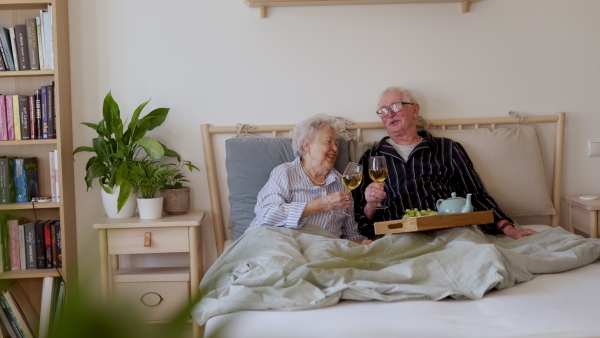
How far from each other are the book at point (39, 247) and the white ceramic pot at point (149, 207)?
18.7 inches

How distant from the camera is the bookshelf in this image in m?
2.86

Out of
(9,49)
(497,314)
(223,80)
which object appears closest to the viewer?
(497,314)

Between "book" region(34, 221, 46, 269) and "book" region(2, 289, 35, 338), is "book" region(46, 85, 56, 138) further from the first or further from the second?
"book" region(2, 289, 35, 338)

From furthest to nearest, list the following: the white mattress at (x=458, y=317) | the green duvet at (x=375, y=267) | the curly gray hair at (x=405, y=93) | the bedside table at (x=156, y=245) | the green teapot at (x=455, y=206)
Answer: the curly gray hair at (x=405, y=93) < the bedside table at (x=156, y=245) < the green teapot at (x=455, y=206) < the green duvet at (x=375, y=267) < the white mattress at (x=458, y=317)

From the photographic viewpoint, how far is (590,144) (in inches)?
129

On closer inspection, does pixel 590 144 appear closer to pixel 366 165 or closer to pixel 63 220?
pixel 366 165

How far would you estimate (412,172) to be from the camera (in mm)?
2949

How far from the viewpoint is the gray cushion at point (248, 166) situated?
290 centimetres

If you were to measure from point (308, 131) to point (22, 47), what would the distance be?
1.33 m

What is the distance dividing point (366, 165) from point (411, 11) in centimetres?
83

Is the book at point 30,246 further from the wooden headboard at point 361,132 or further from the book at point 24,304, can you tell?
the wooden headboard at point 361,132

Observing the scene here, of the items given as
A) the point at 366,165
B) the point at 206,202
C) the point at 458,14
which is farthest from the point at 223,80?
the point at 458,14

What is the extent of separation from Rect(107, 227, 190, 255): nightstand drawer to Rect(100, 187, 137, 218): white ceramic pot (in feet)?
0.43

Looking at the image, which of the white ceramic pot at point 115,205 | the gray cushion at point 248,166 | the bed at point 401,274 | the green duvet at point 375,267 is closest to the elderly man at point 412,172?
the bed at point 401,274
